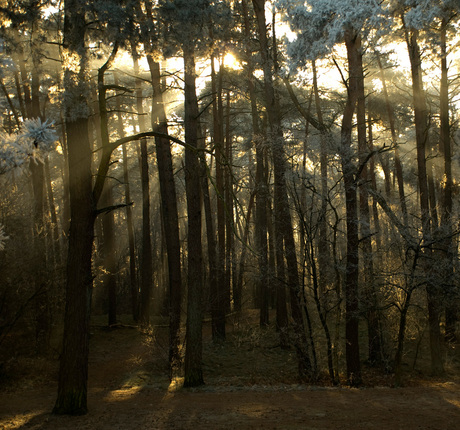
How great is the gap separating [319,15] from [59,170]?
21.1 meters

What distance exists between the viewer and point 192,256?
1145cm

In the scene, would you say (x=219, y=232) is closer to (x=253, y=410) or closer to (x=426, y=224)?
(x=426, y=224)

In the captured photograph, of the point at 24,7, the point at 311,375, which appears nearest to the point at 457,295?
the point at 311,375

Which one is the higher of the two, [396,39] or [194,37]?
[396,39]

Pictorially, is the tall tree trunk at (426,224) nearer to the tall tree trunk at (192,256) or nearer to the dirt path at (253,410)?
the dirt path at (253,410)

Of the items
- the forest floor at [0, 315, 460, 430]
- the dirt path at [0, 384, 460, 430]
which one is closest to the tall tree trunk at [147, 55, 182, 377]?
the forest floor at [0, 315, 460, 430]

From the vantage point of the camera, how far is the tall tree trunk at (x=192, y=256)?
11.2 m

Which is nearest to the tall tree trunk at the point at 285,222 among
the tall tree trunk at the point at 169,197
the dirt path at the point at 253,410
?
the dirt path at the point at 253,410

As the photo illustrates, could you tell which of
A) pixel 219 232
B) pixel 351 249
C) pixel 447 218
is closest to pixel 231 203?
pixel 351 249

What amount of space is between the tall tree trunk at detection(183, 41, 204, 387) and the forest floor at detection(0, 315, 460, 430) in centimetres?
63

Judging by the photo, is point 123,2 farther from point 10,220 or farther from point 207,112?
point 207,112

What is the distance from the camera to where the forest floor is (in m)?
7.69

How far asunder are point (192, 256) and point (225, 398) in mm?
3398

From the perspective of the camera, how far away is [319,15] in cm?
1164
